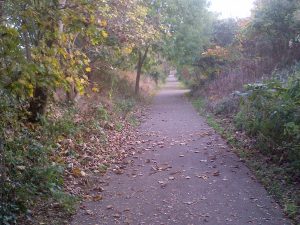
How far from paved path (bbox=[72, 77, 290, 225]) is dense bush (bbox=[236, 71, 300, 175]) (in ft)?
2.82

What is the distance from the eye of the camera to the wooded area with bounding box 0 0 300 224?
5.98 m

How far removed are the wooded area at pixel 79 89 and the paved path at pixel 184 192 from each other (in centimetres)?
58

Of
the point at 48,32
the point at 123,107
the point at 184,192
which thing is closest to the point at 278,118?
the point at 184,192

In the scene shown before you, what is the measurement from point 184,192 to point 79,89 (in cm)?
279

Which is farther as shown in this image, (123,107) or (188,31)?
(188,31)

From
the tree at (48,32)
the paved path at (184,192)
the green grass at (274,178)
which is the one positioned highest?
the tree at (48,32)

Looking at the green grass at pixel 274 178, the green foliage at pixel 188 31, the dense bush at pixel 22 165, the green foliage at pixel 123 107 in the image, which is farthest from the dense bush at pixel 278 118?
the green foliage at pixel 188 31

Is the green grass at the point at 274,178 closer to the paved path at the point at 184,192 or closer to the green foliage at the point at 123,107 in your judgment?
the paved path at the point at 184,192

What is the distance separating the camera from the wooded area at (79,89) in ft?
19.6

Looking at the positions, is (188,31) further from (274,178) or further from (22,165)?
(22,165)

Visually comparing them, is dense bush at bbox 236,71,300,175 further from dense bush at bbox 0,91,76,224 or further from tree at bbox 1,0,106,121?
dense bush at bbox 0,91,76,224

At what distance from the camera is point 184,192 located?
7.21 metres

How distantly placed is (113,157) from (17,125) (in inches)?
108

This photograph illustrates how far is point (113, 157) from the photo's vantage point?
978 cm
